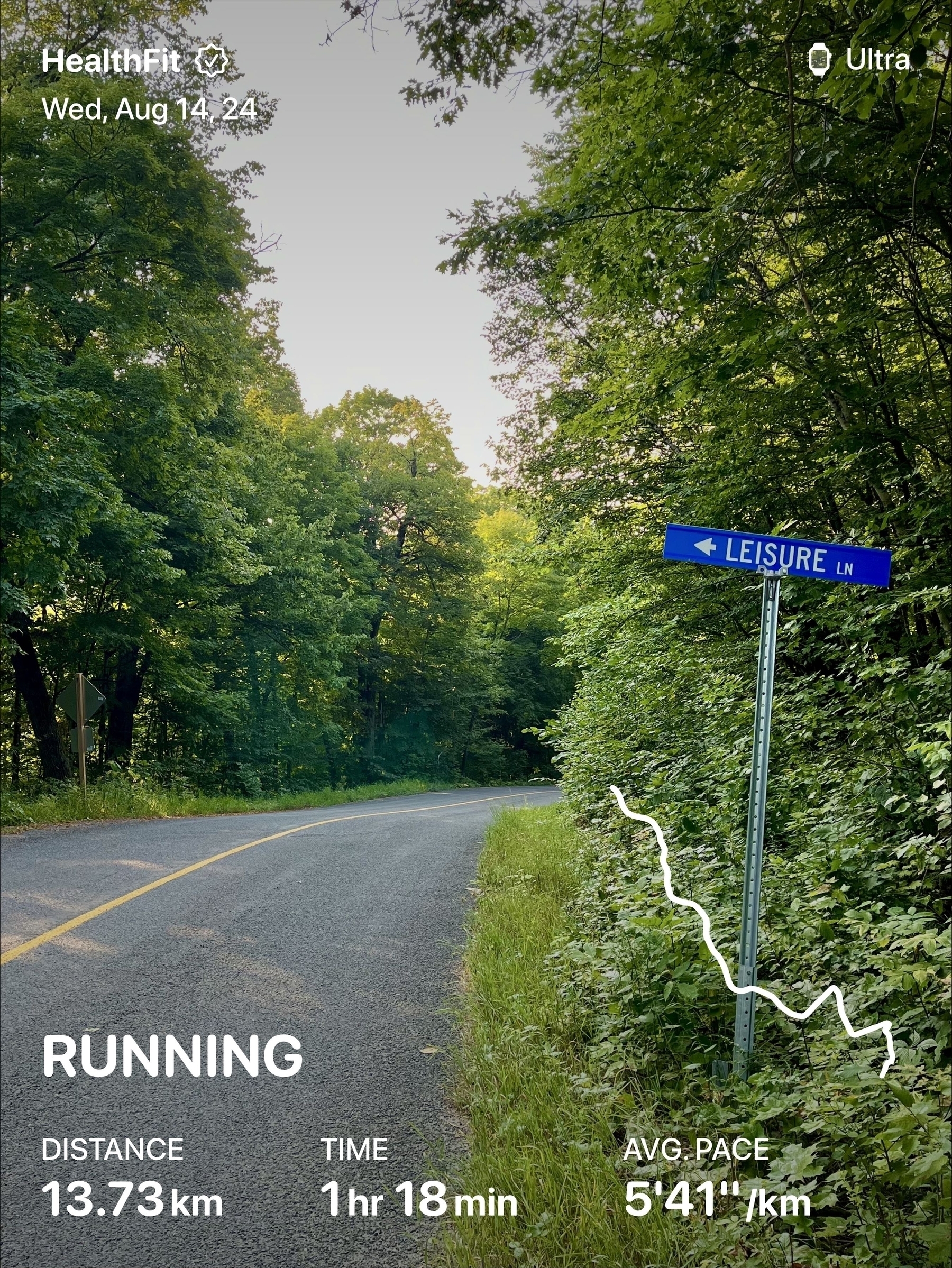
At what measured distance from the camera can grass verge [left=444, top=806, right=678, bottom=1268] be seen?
2.45 metres

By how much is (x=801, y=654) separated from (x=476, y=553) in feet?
95.4

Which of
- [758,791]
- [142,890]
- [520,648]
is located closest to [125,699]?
[142,890]

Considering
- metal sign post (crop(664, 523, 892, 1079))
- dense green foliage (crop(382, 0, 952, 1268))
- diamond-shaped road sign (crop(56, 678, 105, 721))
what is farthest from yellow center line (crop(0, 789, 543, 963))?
metal sign post (crop(664, 523, 892, 1079))

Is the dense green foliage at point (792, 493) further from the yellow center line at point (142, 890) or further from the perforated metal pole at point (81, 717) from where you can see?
the perforated metal pole at point (81, 717)

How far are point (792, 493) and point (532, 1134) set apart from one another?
440cm

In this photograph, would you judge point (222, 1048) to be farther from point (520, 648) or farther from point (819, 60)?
point (520, 648)

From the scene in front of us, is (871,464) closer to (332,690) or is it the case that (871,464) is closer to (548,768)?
(332,690)

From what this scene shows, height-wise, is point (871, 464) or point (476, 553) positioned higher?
point (476, 553)

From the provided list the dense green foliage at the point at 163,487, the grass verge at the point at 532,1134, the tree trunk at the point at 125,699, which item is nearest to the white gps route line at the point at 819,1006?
the grass verge at the point at 532,1134

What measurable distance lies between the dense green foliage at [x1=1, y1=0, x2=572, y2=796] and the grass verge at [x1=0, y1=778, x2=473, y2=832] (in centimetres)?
170

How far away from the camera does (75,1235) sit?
2.73m

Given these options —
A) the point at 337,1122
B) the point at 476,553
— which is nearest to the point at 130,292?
the point at 337,1122

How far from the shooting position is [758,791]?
2789 millimetres

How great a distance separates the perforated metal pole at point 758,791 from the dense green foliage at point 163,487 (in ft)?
31.5
